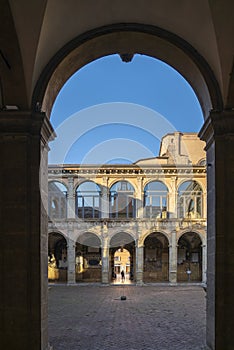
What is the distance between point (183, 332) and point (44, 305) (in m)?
4.74

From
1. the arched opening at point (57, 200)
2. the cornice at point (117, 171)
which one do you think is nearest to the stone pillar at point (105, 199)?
the cornice at point (117, 171)

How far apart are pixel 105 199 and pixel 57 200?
3.69 metres

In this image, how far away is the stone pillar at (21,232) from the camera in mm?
6012

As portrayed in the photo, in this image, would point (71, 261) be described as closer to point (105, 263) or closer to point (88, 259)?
point (105, 263)

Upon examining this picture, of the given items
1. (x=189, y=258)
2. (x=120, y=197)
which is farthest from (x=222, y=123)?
(x=189, y=258)

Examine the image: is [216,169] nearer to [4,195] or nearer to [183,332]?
[4,195]

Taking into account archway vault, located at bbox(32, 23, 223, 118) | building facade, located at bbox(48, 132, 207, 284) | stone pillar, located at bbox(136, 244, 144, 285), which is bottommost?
stone pillar, located at bbox(136, 244, 144, 285)

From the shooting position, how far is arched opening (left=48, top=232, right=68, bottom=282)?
30.6 metres

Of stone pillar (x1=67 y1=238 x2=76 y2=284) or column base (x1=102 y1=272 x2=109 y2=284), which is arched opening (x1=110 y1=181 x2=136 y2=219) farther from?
column base (x1=102 y1=272 x2=109 y2=284)

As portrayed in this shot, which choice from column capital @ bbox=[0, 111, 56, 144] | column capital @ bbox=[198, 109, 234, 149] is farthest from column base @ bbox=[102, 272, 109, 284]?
column capital @ bbox=[0, 111, 56, 144]

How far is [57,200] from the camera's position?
95.6ft

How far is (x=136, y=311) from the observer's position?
1416 centimetres

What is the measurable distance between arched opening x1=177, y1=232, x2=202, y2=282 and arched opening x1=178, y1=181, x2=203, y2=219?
6.52 feet

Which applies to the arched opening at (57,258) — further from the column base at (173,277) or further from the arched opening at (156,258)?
the column base at (173,277)
